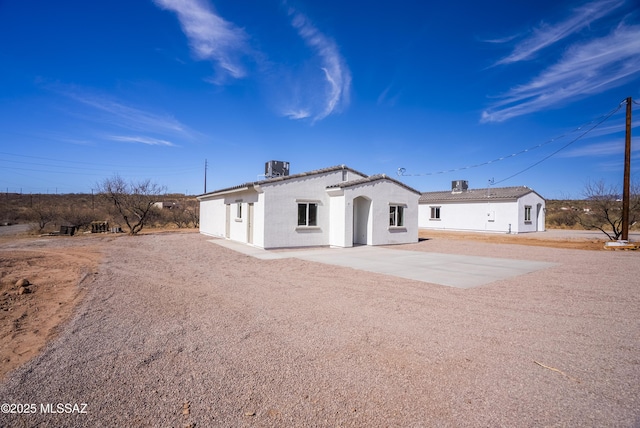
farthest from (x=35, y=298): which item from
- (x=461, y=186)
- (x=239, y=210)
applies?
(x=461, y=186)

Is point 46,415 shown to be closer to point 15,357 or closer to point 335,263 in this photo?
point 15,357

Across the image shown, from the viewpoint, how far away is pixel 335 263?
10.7 metres

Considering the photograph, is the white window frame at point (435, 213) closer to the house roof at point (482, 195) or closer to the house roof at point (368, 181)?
the house roof at point (482, 195)

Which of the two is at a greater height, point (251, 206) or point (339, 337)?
point (251, 206)

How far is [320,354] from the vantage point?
147 inches

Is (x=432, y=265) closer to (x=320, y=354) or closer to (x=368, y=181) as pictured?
(x=368, y=181)

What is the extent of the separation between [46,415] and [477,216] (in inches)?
1229

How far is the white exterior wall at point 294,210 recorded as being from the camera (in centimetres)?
1423

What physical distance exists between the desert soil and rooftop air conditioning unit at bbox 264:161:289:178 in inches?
432

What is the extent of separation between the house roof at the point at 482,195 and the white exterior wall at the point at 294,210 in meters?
18.3

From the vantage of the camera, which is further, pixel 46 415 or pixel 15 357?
pixel 15 357

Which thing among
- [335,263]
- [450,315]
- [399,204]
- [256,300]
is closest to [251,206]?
[335,263]

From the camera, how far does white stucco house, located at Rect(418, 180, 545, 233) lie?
2700 cm

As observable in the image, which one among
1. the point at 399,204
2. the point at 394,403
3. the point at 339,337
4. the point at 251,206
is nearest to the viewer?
A: the point at 394,403
